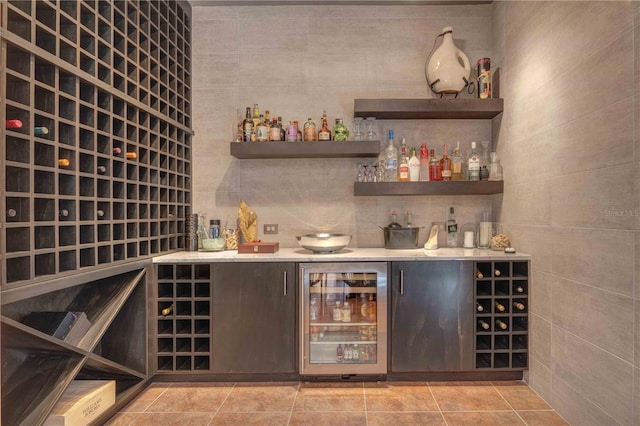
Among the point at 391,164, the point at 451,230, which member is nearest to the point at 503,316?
the point at 451,230

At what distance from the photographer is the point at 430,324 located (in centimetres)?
216

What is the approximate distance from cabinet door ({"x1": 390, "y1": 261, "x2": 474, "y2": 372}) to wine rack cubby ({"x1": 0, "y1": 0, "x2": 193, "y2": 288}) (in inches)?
68.4

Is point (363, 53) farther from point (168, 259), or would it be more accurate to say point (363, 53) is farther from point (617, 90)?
point (168, 259)

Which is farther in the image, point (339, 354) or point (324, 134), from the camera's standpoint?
point (324, 134)

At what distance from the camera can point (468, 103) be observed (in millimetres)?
2510

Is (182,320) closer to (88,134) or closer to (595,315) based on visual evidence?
(88,134)

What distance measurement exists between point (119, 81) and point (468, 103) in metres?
2.40

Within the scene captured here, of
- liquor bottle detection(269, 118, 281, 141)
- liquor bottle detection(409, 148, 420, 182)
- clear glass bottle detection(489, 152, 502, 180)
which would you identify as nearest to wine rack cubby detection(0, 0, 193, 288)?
liquor bottle detection(269, 118, 281, 141)

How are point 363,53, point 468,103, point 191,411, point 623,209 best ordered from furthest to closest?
1. point 363,53
2. point 468,103
3. point 191,411
4. point 623,209

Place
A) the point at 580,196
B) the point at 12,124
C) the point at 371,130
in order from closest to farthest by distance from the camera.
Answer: the point at 12,124, the point at 580,196, the point at 371,130

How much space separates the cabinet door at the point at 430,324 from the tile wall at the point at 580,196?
0.43m

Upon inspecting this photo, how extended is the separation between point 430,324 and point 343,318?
1.89ft

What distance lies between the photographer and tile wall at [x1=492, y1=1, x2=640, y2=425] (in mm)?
1407

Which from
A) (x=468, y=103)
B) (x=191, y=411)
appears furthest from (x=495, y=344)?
(x=191, y=411)
